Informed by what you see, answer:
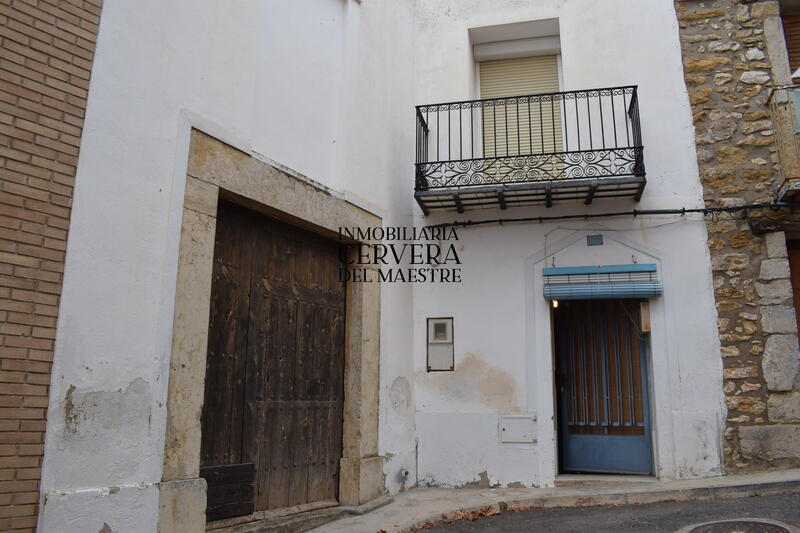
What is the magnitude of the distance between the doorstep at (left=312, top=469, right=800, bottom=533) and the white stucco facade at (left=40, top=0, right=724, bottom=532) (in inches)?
13.4

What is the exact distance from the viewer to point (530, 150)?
300 inches

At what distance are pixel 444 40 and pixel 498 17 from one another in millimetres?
738

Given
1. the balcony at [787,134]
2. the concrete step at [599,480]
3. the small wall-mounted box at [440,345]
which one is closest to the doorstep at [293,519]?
the small wall-mounted box at [440,345]

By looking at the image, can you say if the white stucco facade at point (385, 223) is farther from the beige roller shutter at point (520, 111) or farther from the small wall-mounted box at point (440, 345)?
the beige roller shutter at point (520, 111)

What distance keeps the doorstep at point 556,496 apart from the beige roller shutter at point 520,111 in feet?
12.4

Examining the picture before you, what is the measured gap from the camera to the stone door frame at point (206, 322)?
14.0 ft

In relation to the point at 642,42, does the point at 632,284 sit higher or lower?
lower

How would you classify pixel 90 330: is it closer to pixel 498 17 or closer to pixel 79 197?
pixel 79 197

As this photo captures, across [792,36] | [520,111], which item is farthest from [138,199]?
[792,36]

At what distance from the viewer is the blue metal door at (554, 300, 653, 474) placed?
7.26 metres

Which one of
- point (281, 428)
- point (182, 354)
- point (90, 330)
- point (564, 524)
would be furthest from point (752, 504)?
point (90, 330)

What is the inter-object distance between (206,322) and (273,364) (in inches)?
40.7

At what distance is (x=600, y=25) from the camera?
778cm

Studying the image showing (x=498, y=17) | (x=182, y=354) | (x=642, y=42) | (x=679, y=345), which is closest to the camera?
(x=182, y=354)
